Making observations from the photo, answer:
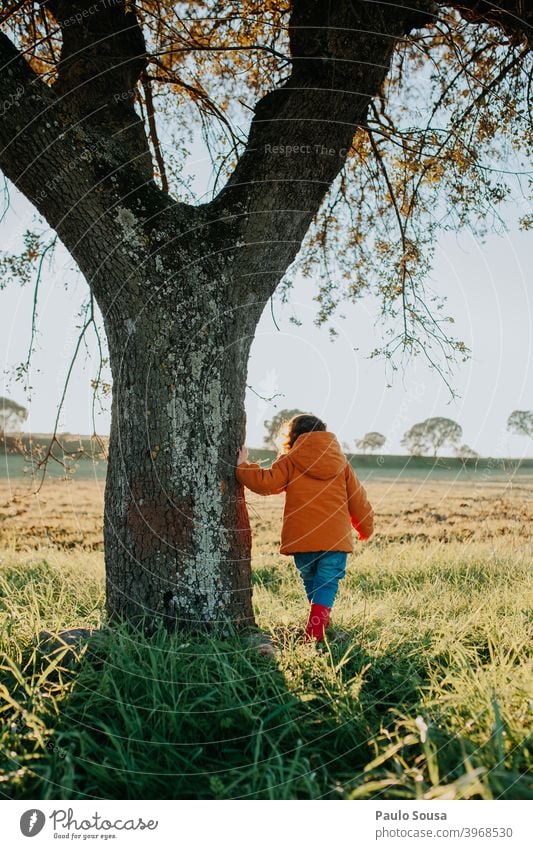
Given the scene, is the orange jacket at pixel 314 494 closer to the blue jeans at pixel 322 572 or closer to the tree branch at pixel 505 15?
the blue jeans at pixel 322 572

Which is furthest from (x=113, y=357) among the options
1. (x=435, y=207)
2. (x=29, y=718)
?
(x=435, y=207)

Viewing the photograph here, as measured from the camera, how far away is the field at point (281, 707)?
107 inches

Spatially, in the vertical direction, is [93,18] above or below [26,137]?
above

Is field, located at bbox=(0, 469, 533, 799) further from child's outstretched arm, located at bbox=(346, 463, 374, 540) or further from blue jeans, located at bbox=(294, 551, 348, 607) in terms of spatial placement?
child's outstretched arm, located at bbox=(346, 463, 374, 540)

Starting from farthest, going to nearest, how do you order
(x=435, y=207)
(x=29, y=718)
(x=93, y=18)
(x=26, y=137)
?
(x=435, y=207), (x=93, y=18), (x=26, y=137), (x=29, y=718)

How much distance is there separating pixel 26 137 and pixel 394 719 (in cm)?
397

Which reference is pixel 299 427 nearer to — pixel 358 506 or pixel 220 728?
pixel 358 506

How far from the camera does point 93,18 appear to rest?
4594 mm

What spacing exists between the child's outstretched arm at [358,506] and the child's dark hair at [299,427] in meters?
0.39

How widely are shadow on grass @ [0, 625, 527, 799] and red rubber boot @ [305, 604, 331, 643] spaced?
1.46 ft

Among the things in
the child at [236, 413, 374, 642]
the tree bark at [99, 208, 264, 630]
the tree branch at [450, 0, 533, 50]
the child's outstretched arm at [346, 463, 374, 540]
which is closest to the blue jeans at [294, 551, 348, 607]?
the child at [236, 413, 374, 642]
